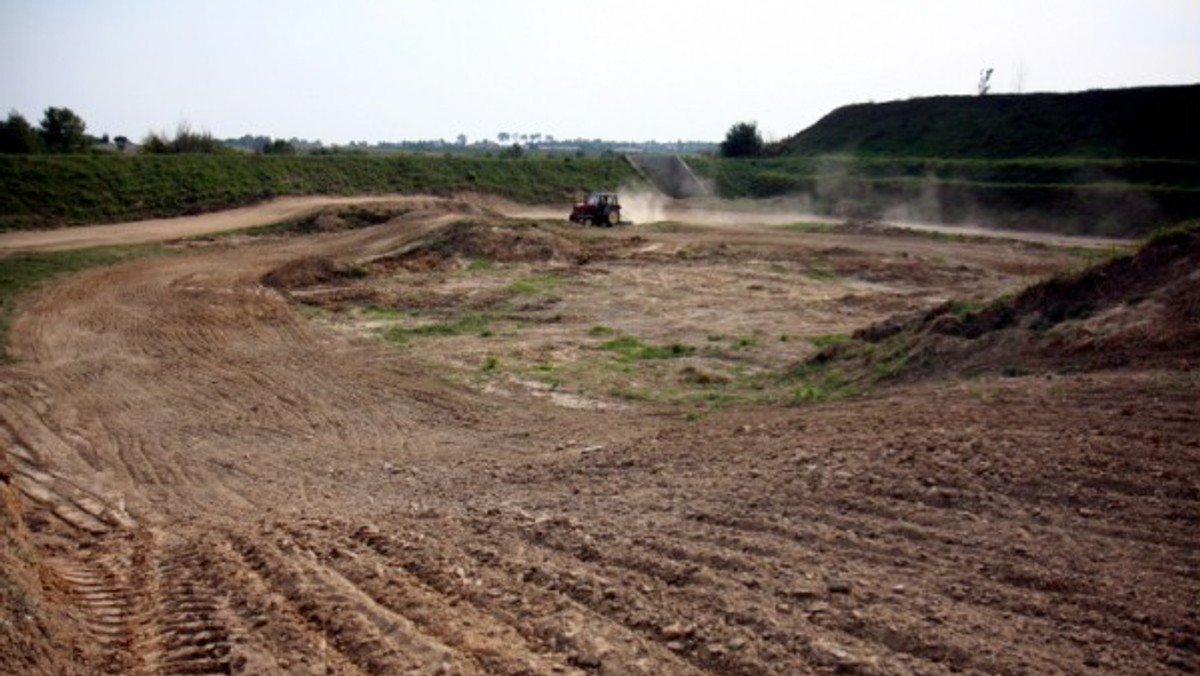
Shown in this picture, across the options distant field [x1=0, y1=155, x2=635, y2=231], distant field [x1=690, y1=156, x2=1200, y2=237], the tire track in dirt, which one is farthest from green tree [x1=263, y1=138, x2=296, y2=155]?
the tire track in dirt

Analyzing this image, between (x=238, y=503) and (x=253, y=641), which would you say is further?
(x=238, y=503)

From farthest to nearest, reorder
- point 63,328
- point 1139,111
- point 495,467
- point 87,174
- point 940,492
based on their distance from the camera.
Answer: point 1139,111
point 87,174
point 63,328
point 495,467
point 940,492

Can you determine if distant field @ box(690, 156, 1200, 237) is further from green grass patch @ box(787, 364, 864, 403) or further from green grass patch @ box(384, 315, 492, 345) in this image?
green grass patch @ box(384, 315, 492, 345)

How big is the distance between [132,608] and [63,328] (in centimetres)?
1676

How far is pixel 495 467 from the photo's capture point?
12.4 meters

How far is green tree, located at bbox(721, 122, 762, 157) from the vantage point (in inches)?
3024

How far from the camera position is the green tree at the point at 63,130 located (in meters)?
52.7

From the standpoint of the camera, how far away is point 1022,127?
62219mm

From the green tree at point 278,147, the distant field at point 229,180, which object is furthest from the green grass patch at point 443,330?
the green tree at point 278,147

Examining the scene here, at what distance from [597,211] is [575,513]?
3510 cm

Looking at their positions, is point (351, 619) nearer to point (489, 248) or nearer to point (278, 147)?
point (489, 248)

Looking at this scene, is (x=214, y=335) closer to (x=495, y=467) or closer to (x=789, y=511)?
(x=495, y=467)

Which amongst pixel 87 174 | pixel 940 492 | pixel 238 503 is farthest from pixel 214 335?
pixel 87 174

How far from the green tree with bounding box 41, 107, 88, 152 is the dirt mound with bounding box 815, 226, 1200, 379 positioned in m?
51.8
